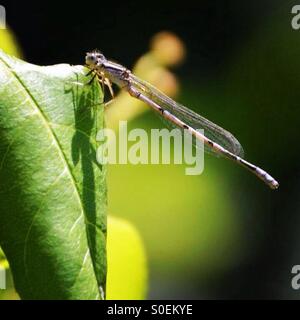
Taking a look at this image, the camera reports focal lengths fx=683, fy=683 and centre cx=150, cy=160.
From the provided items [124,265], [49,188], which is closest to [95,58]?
[124,265]

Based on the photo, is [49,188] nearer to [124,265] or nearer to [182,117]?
[124,265]

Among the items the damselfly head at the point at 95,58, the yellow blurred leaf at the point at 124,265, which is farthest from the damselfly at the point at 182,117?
the yellow blurred leaf at the point at 124,265

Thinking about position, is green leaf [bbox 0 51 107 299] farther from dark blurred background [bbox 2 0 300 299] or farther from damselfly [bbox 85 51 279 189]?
dark blurred background [bbox 2 0 300 299]

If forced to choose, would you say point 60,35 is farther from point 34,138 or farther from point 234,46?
point 34,138

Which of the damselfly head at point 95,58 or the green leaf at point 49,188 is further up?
the damselfly head at point 95,58

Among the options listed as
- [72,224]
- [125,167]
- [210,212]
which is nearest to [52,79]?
[72,224]

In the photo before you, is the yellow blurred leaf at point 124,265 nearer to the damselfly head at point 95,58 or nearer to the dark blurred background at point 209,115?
the damselfly head at point 95,58
